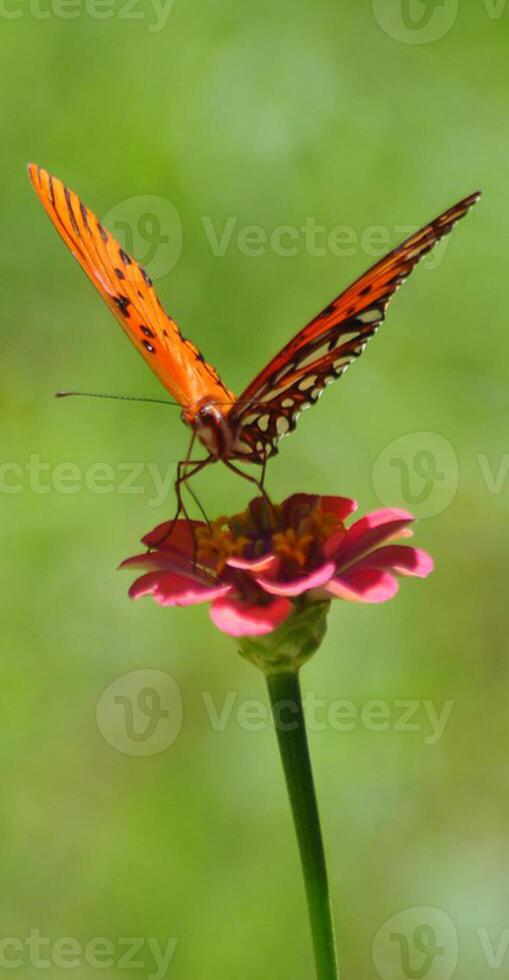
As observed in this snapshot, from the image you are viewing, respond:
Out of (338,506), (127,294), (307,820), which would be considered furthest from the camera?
(127,294)

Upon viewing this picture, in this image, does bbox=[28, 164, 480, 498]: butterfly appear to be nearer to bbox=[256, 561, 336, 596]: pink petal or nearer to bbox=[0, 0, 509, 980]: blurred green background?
bbox=[256, 561, 336, 596]: pink petal

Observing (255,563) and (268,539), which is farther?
(268,539)

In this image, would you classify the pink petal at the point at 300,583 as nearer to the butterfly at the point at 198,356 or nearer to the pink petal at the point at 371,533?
the pink petal at the point at 371,533

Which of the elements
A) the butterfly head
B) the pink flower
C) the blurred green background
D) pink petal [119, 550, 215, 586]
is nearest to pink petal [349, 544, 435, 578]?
the pink flower

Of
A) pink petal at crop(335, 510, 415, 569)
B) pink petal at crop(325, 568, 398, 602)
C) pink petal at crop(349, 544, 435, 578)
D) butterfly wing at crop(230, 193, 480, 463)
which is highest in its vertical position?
butterfly wing at crop(230, 193, 480, 463)

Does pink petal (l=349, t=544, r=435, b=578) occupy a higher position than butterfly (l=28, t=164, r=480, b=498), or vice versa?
butterfly (l=28, t=164, r=480, b=498)

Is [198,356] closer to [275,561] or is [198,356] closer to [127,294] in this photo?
[127,294]

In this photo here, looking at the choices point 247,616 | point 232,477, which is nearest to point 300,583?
point 247,616
